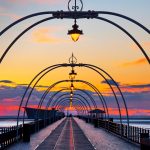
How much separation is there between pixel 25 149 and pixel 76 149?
294 cm

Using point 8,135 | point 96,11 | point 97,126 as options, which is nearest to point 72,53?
point 8,135

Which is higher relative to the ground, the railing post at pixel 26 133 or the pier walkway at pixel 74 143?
the railing post at pixel 26 133

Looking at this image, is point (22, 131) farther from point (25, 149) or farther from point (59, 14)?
point (59, 14)

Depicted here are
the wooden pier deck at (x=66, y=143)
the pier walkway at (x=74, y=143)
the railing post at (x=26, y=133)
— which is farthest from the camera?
the railing post at (x=26, y=133)

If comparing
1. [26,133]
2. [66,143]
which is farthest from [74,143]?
[26,133]

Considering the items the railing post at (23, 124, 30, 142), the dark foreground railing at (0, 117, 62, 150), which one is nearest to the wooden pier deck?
the railing post at (23, 124, 30, 142)

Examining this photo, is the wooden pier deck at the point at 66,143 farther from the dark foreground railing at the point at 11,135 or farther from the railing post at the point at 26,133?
the dark foreground railing at the point at 11,135

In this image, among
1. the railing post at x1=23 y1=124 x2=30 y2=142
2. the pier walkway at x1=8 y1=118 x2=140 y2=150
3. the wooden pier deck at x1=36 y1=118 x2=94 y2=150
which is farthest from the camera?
the railing post at x1=23 y1=124 x2=30 y2=142

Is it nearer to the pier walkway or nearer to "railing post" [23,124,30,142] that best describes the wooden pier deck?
the pier walkway

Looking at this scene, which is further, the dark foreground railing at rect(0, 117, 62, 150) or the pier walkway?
the pier walkway

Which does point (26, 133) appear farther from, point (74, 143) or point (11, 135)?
point (74, 143)

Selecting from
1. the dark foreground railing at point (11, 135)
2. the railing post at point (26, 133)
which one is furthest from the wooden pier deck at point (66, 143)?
the dark foreground railing at point (11, 135)

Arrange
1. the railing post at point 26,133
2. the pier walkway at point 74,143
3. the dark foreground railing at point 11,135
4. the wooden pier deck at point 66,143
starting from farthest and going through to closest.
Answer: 1. the railing post at point 26,133
2. the wooden pier deck at point 66,143
3. the pier walkway at point 74,143
4. the dark foreground railing at point 11,135

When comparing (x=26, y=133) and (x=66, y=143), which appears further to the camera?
(x=26, y=133)
